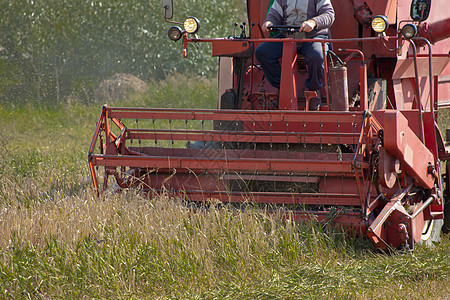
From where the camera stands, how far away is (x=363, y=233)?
17.1 feet

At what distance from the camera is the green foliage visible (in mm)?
17172

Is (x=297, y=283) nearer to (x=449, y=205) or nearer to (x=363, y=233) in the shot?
(x=363, y=233)

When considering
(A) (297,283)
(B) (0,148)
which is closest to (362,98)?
(A) (297,283)

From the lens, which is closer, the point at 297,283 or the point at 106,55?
the point at 297,283

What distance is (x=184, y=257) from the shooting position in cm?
456

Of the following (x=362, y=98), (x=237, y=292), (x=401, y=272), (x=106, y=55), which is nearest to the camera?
(x=237, y=292)

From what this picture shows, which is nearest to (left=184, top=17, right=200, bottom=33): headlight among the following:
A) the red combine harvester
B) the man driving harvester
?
the red combine harvester

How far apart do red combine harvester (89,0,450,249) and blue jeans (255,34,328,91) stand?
10 centimetres

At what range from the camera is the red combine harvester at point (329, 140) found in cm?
506

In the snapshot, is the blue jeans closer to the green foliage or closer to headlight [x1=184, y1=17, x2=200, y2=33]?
headlight [x1=184, y1=17, x2=200, y2=33]

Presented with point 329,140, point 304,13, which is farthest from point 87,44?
point 329,140

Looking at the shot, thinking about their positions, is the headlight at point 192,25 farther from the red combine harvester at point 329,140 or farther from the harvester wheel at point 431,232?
the harvester wheel at point 431,232

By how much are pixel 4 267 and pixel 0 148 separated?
470 centimetres

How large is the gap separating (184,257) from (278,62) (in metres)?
2.47
